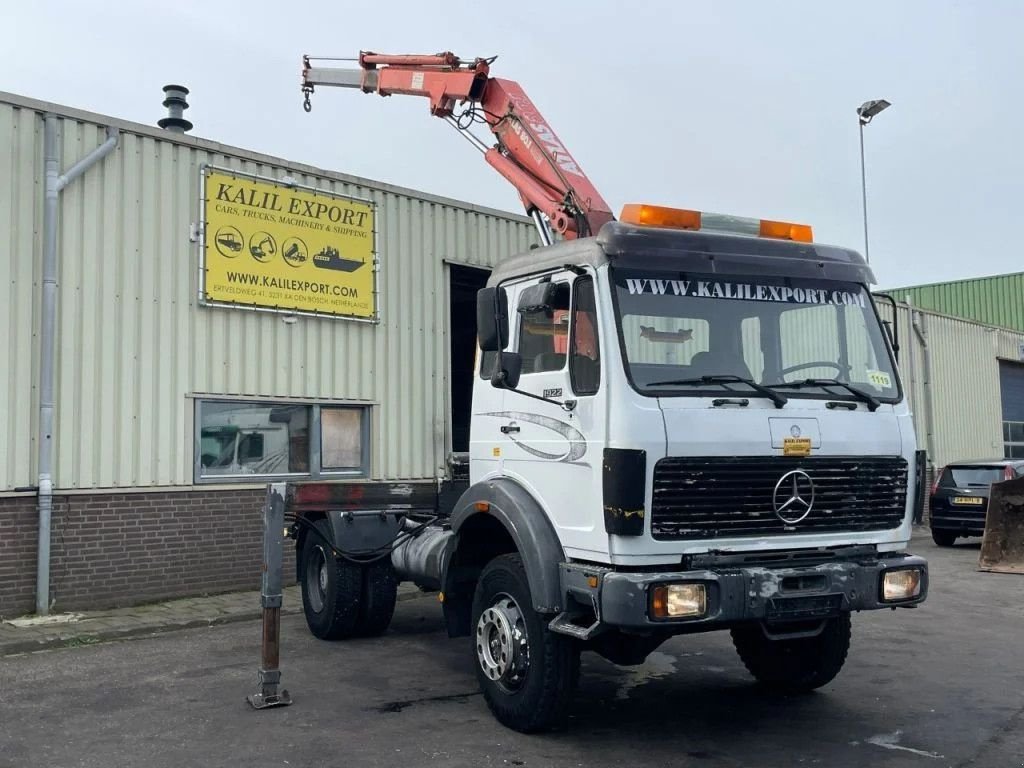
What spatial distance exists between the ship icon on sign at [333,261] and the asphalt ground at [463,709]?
Result: 480cm

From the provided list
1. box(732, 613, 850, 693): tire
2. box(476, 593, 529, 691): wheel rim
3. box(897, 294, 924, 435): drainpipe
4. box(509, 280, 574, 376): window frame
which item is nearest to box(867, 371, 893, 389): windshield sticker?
box(732, 613, 850, 693): tire

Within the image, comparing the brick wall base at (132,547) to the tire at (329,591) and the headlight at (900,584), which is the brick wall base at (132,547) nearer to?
the tire at (329,591)

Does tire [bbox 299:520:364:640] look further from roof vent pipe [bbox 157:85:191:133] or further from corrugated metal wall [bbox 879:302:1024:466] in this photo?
corrugated metal wall [bbox 879:302:1024:466]

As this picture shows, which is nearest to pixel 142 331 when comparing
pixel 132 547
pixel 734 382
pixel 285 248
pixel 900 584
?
pixel 285 248

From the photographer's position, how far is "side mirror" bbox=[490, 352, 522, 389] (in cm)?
601

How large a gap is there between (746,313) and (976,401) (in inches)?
854

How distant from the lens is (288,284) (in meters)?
11.8

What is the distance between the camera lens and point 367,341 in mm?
12586

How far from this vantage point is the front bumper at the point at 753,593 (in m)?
5.02

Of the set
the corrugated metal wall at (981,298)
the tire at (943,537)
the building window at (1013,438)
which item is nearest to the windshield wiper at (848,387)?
the tire at (943,537)

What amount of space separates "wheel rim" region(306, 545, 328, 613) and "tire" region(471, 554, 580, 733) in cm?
285

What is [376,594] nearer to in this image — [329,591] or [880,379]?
[329,591]

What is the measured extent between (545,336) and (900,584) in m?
2.46

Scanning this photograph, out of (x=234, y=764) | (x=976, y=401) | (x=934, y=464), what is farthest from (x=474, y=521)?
(x=976, y=401)
